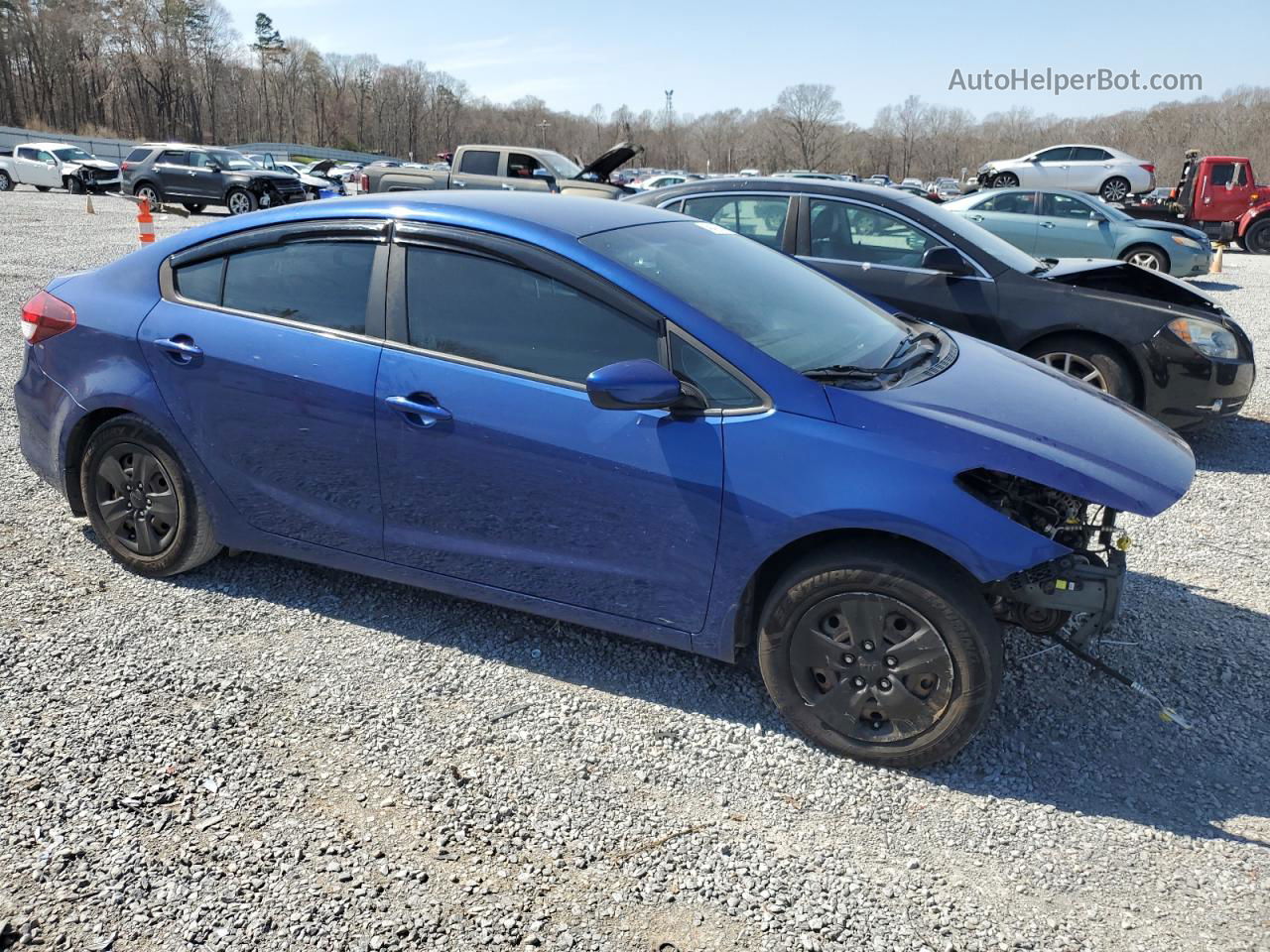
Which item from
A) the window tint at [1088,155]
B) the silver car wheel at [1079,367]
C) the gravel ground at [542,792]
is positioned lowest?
the gravel ground at [542,792]

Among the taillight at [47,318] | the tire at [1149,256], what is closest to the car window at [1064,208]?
the tire at [1149,256]

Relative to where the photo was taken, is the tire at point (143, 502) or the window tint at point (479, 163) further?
the window tint at point (479, 163)

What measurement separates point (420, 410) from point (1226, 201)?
26.5 m

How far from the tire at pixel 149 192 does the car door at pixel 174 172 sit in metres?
0.29

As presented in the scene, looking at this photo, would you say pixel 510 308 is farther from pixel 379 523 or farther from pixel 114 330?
pixel 114 330

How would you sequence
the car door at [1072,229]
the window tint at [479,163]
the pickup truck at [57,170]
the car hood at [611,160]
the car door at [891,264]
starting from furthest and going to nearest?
the pickup truck at [57,170], the window tint at [479,163], the car hood at [611,160], the car door at [1072,229], the car door at [891,264]

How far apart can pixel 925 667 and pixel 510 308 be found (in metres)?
1.79

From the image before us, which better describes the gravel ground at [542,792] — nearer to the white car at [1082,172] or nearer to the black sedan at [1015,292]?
the black sedan at [1015,292]

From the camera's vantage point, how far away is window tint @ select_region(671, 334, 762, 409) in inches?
120

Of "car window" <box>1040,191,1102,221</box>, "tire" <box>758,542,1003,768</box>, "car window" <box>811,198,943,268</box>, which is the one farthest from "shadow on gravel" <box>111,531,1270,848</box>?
"car window" <box>1040,191,1102,221</box>

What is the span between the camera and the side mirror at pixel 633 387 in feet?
9.71

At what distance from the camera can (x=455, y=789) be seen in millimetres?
2865

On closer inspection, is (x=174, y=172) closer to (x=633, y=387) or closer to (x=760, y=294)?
(x=760, y=294)

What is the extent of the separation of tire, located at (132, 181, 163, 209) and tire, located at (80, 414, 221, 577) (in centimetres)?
2630
